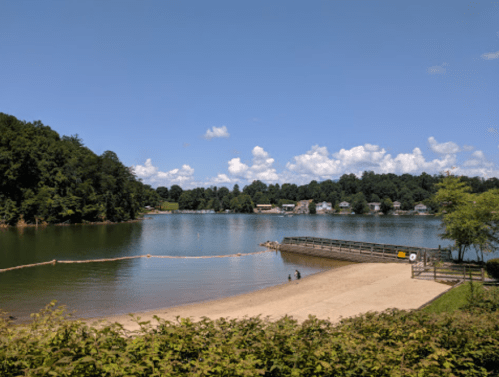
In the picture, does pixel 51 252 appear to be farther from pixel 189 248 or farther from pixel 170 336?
pixel 170 336

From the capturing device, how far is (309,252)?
4356 cm

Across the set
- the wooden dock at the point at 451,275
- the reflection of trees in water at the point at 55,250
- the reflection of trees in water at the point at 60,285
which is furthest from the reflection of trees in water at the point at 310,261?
the reflection of trees in water at the point at 55,250

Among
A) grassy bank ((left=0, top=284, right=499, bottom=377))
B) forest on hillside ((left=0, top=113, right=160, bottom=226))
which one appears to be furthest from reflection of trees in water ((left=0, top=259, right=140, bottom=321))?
forest on hillside ((left=0, top=113, right=160, bottom=226))

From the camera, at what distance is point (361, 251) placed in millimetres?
38938

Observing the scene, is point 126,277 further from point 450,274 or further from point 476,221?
point 476,221

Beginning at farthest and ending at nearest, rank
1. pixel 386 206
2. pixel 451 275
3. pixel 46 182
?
pixel 386 206 < pixel 46 182 < pixel 451 275

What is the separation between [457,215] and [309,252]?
19.8m

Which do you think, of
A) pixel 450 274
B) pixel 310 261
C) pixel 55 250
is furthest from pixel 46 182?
pixel 450 274

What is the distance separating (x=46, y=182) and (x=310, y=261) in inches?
3117

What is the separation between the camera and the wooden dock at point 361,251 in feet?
102

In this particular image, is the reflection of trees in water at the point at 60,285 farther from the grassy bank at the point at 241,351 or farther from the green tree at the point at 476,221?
the green tree at the point at 476,221

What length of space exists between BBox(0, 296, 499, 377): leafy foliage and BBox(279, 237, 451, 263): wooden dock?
2538 centimetres

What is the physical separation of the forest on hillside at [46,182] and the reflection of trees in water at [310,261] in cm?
6757

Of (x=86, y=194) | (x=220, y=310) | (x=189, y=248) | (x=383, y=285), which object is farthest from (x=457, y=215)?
(x=86, y=194)
